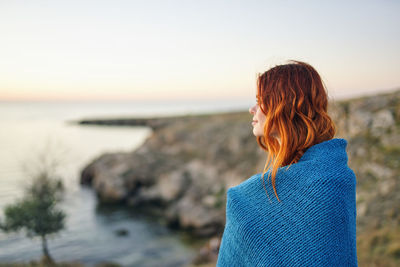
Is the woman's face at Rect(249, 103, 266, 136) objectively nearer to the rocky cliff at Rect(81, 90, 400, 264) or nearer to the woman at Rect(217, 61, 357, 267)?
the woman at Rect(217, 61, 357, 267)

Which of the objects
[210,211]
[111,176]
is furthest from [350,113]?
[111,176]

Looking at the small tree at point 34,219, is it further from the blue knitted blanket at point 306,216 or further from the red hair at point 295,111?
the red hair at point 295,111

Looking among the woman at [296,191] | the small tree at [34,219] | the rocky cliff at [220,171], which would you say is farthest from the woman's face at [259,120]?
the small tree at [34,219]

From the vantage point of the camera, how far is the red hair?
6.08 ft

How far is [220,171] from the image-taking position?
88.5ft

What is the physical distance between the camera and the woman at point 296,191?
1740 mm

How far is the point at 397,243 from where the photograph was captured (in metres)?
8.96

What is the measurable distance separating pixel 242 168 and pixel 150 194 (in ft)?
29.0

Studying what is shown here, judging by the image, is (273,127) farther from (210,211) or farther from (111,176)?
(111,176)

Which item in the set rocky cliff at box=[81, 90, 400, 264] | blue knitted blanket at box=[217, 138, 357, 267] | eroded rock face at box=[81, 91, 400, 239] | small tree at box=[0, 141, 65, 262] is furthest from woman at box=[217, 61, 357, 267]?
small tree at box=[0, 141, 65, 262]

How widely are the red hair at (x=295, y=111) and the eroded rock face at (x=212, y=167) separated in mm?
12413

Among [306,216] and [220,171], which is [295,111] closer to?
[306,216]

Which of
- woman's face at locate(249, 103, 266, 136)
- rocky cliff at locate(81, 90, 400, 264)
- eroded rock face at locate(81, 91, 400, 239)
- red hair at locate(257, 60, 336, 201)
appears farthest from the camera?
eroded rock face at locate(81, 91, 400, 239)

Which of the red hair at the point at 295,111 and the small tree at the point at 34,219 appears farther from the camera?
the small tree at the point at 34,219
